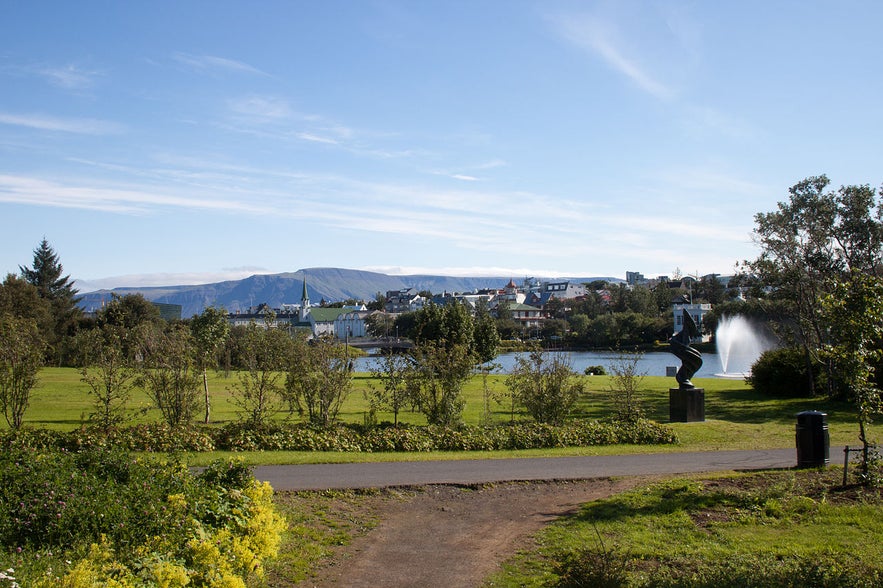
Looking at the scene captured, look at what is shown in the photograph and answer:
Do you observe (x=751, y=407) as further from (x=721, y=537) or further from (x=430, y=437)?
(x=721, y=537)

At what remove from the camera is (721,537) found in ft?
28.8

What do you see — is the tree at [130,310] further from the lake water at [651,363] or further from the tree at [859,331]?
the tree at [859,331]

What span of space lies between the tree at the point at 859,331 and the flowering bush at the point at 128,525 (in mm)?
8908

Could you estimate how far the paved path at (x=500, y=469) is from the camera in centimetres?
1238

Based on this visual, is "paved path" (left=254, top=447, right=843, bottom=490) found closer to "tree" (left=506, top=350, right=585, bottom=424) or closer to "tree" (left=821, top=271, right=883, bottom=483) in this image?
"tree" (left=821, top=271, right=883, bottom=483)

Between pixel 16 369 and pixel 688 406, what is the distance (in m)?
17.7

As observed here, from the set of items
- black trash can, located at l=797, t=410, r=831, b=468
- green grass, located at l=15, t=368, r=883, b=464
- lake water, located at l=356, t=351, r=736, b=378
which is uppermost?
black trash can, located at l=797, t=410, r=831, b=468

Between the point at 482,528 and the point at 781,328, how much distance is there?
28470mm

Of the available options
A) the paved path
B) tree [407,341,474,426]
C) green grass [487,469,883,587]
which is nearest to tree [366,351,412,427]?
tree [407,341,474,426]

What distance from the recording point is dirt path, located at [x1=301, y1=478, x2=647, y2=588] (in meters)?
7.92

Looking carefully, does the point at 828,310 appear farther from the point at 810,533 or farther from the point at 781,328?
the point at 781,328

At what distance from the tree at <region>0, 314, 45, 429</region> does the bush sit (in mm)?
26313

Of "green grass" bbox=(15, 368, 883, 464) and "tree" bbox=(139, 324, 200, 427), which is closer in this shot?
"green grass" bbox=(15, 368, 883, 464)

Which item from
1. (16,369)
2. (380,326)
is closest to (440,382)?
(16,369)
